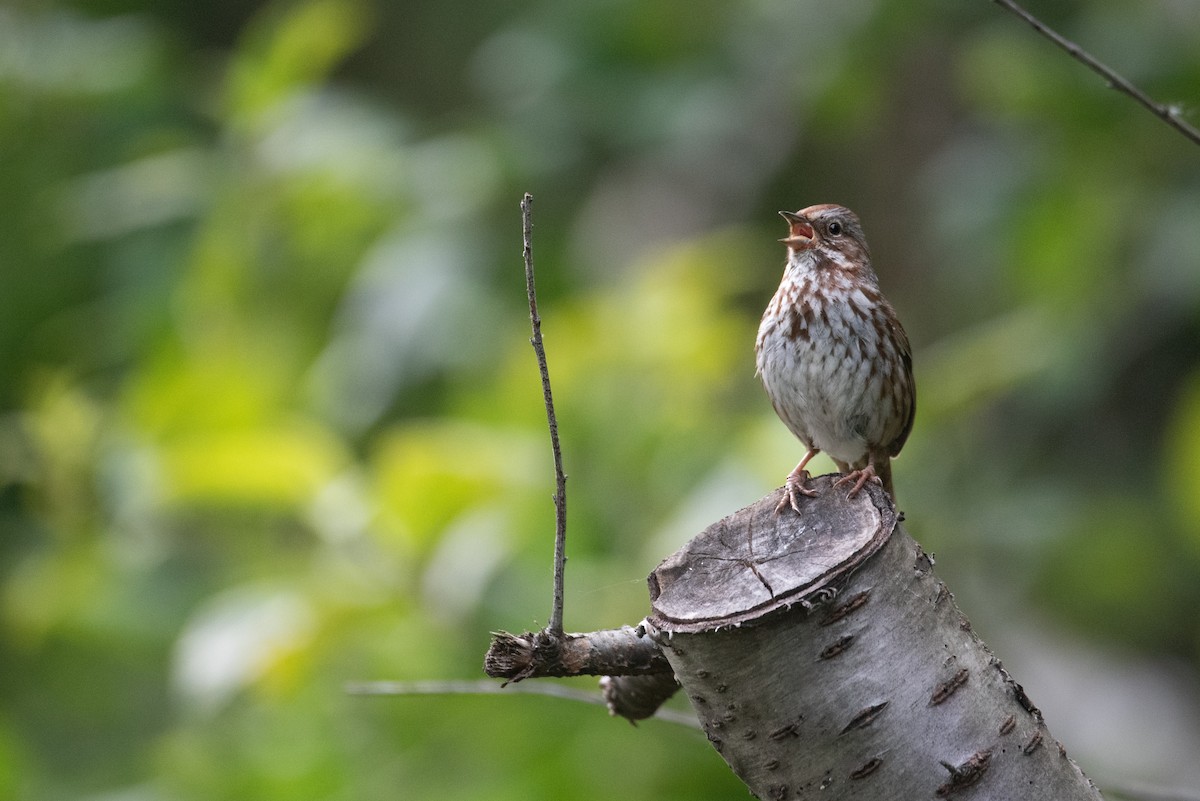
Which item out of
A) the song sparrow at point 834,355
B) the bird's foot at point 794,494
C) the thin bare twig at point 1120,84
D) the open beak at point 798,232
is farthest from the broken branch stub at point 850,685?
the open beak at point 798,232

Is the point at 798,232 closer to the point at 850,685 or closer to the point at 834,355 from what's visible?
the point at 834,355

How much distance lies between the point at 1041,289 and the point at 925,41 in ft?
10.00

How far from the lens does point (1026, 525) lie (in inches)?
231

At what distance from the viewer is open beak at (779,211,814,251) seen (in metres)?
4.00

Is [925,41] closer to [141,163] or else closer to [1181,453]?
[1181,453]

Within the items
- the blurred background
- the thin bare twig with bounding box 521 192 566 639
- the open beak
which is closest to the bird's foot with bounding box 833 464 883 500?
the thin bare twig with bounding box 521 192 566 639

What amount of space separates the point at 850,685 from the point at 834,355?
181cm

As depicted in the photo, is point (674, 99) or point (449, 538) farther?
point (674, 99)

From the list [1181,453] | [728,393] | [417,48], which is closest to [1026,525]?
[1181,453]

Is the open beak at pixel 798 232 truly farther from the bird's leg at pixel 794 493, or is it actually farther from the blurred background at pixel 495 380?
the bird's leg at pixel 794 493

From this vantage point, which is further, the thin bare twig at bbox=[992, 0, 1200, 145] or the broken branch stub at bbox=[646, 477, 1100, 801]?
the thin bare twig at bbox=[992, 0, 1200, 145]

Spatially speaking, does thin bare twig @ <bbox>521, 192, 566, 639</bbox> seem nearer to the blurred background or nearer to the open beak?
the open beak

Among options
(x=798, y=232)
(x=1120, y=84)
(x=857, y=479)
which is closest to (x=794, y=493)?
(x=857, y=479)

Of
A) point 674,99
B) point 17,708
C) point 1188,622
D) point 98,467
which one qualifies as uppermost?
point 674,99
